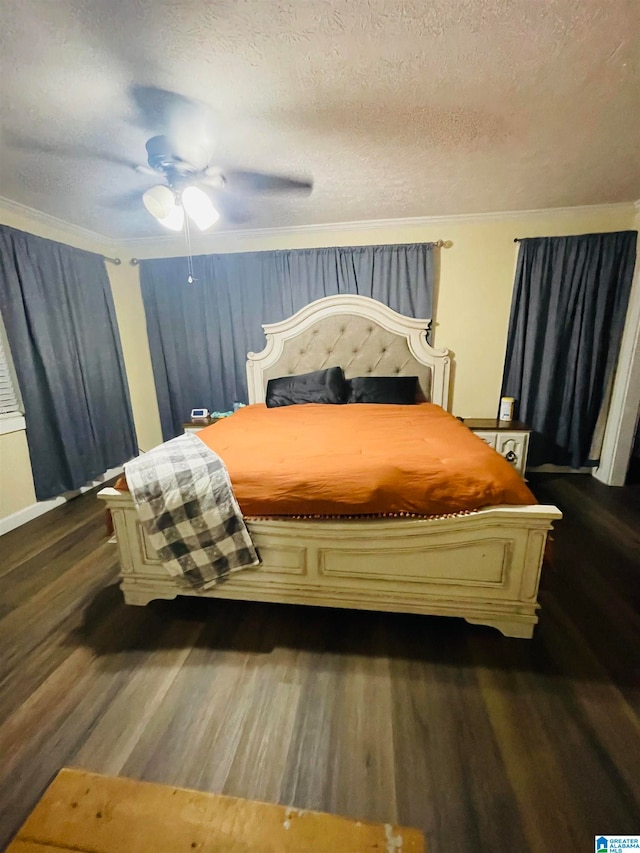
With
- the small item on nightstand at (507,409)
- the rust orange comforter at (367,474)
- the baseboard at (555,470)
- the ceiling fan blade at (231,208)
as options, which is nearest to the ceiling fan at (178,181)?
the ceiling fan blade at (231,208)

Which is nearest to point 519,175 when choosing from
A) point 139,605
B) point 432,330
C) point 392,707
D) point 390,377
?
point 432,330

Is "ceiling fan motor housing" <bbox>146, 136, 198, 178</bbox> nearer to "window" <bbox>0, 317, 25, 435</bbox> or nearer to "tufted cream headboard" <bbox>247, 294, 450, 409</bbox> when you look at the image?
"tufted cream headboard" <bbox>247, 294, 450, 409</bbox>

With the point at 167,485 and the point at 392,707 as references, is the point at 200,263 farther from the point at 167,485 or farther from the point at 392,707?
the point at 392,707

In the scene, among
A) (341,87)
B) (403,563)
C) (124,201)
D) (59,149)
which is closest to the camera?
(341,87)

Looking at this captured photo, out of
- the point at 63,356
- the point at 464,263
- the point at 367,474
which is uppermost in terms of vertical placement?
the point at 464,263

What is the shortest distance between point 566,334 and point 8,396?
441 centimetres

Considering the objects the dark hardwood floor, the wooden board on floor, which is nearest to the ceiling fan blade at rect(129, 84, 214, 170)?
the dark hardwood floor

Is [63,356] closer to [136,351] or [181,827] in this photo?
[136,351]

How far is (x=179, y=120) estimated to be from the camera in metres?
1.58

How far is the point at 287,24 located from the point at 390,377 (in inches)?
90.6

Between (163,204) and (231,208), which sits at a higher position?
(231,208)

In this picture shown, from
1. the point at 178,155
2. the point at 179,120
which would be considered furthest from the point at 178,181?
the point at 179,120

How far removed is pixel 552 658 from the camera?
4.76 ft

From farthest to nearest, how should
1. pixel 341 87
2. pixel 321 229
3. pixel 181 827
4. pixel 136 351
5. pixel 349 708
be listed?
pixel 136 351 < pixel 321 229 < pixel 341 87 < pixel 349 708 < pixel 181 827
